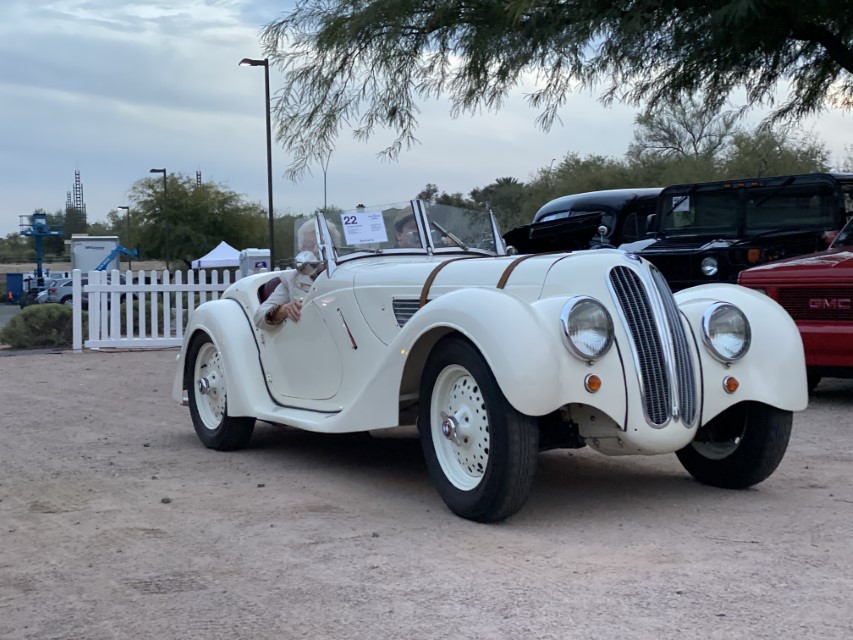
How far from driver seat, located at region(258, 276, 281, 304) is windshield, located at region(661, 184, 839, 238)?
590 centimetres

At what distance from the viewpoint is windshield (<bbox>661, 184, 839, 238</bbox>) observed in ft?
35.2

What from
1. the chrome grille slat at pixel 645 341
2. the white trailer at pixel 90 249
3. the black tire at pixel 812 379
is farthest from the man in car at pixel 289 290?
the white trailer at pixel 90 249

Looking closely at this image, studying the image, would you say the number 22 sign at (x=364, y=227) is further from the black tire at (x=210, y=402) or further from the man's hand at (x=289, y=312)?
the black tire at (x=210, y=402)

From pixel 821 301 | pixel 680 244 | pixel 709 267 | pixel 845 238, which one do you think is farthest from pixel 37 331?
pixel 821 301

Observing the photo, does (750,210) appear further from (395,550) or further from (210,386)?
(395,550)

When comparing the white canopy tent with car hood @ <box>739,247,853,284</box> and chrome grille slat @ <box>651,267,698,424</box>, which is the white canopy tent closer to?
car hood @ <box>739,247,853,284</box>

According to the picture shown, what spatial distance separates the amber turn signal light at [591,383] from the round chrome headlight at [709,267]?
242 inches

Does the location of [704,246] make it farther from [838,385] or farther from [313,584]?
[313,584]

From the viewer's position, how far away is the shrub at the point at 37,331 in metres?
17.2

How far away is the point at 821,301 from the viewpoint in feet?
27.5

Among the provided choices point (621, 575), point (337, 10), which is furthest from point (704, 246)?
point (621, 575)

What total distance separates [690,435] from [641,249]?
660 cm

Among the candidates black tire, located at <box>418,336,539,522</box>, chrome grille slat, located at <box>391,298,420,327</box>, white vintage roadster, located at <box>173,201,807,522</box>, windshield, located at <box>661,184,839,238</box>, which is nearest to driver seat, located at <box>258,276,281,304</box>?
white vintage roadster, located at <box>173,201,807,522</box>

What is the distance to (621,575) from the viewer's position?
3912 mm
